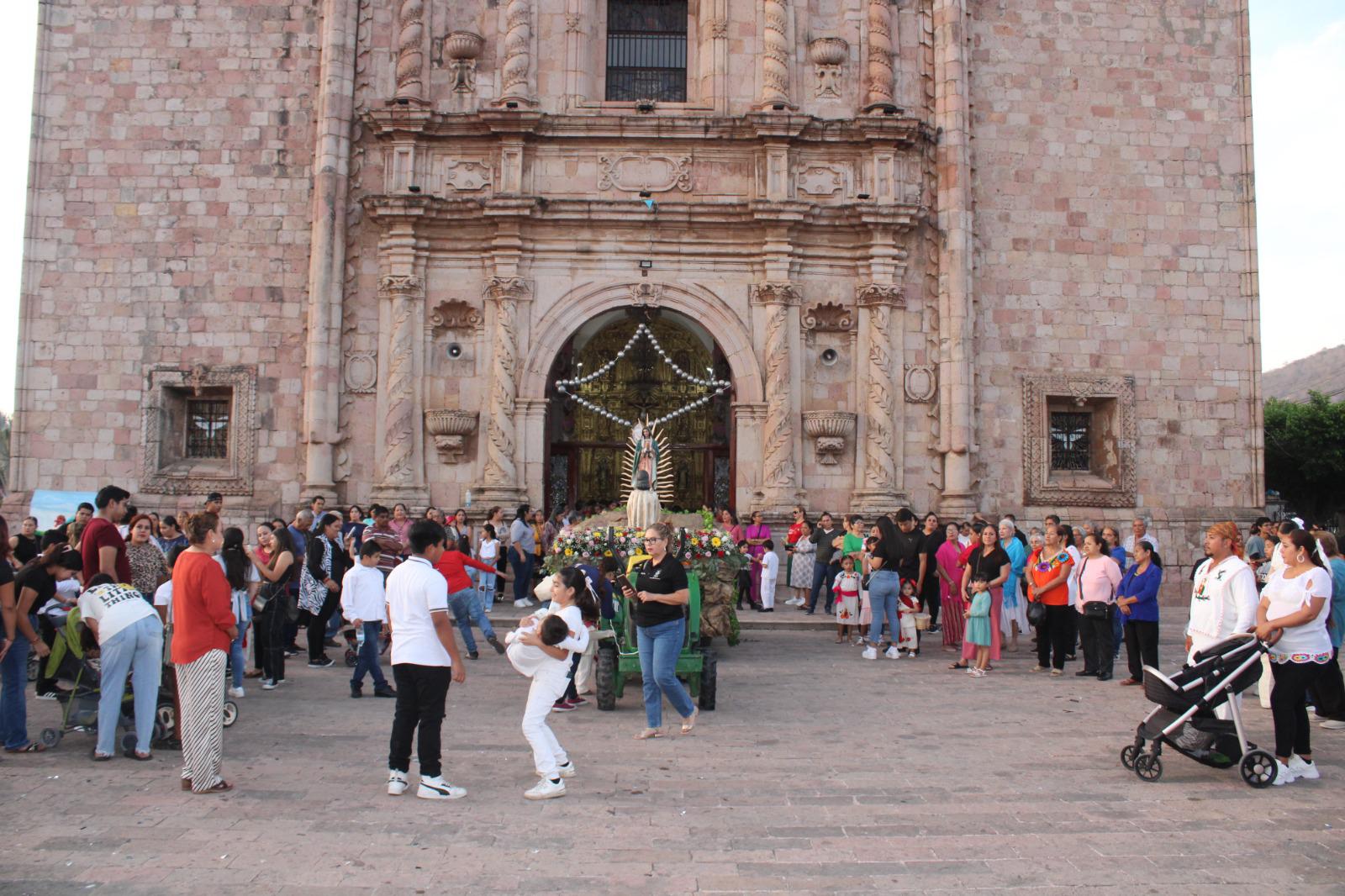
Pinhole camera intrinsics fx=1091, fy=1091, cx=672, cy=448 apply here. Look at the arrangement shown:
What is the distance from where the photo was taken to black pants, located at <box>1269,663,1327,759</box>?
760 cm

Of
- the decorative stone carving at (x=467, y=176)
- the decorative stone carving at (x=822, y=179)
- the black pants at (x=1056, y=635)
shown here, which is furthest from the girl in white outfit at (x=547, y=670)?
the decorative stone carving at (x=822, y=179)

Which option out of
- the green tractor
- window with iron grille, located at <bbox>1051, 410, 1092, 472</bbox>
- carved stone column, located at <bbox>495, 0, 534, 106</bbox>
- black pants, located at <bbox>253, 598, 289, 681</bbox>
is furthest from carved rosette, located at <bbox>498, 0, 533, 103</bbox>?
the green tractor

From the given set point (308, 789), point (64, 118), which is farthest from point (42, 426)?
point (308, 789)

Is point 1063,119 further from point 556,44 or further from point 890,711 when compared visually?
point 890,711

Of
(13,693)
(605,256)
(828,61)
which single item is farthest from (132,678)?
(828,61)

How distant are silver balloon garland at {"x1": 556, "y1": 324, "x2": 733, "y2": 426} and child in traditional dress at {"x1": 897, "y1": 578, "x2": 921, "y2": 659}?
22.4 feet

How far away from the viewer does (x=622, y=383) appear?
69.5ft

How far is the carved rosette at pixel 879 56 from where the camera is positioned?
778 inches

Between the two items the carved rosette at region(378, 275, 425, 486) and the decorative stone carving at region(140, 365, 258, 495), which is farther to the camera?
the decorative stone carving at region(140, 365, 258, 495)

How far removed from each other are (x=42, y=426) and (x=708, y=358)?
12.0 m

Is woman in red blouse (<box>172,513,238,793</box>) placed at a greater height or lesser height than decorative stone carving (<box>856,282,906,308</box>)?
lesser

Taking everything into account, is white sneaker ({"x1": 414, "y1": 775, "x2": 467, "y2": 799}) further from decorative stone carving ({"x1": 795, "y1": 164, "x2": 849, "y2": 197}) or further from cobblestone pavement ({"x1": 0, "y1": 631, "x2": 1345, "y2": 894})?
decorative stone carving ({"x1": 795, "y1": 164, "x2": 849, "y2": 197})

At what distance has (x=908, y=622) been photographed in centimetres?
1325

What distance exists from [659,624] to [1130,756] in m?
3.57
